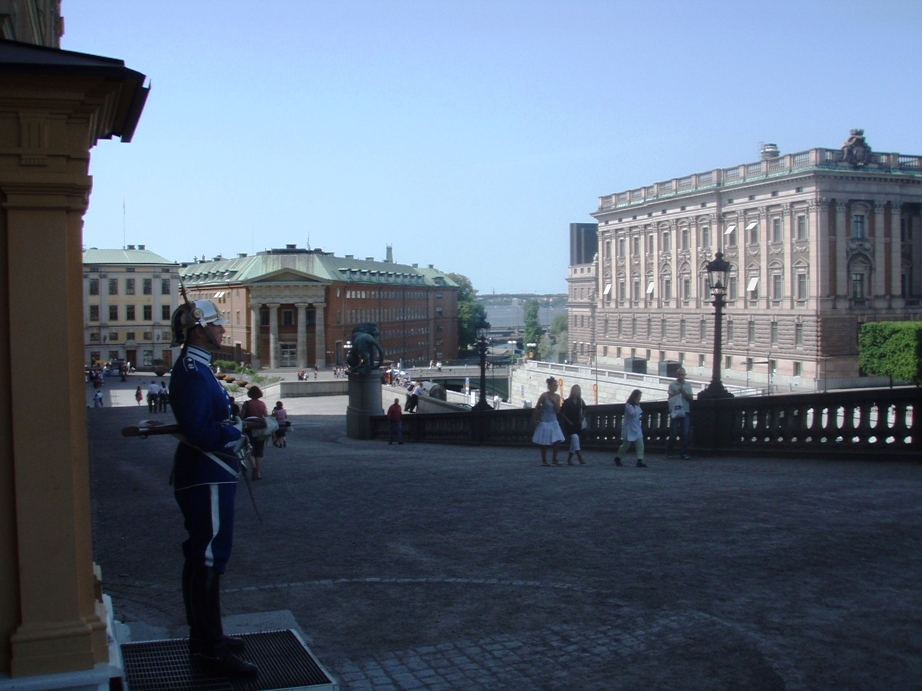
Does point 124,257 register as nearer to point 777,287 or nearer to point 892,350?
point 777,287

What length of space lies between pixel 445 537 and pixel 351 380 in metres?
23.9

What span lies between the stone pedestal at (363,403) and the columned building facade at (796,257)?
38.6 meters

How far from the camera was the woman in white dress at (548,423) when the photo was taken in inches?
626

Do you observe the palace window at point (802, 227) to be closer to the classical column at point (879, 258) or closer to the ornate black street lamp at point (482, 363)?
the classical column at point (879, 258)

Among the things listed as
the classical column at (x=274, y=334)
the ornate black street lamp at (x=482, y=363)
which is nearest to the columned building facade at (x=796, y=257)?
the ornate black street lamp at (x=482, y=363)

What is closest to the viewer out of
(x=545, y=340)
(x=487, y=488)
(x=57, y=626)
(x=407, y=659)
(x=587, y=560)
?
(x=57, y=626)

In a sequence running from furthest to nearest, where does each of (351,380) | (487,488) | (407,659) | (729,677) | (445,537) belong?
(351,380) → (487,488) → (445,537) → (407,659) → (729,677)

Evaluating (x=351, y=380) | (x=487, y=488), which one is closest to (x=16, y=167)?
(x=487, y=488)

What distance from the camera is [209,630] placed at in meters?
5.03

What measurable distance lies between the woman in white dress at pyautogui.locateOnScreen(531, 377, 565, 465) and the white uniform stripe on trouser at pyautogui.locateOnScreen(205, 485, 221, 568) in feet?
36.2

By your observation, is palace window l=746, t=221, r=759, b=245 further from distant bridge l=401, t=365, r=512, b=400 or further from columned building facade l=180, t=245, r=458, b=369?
columned building facade l=180, t=245, r=458, b=369

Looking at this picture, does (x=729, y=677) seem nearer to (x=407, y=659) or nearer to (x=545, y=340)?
(x=407, y=659)

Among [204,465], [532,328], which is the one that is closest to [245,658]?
[204,465]

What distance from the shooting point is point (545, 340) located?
526ft
